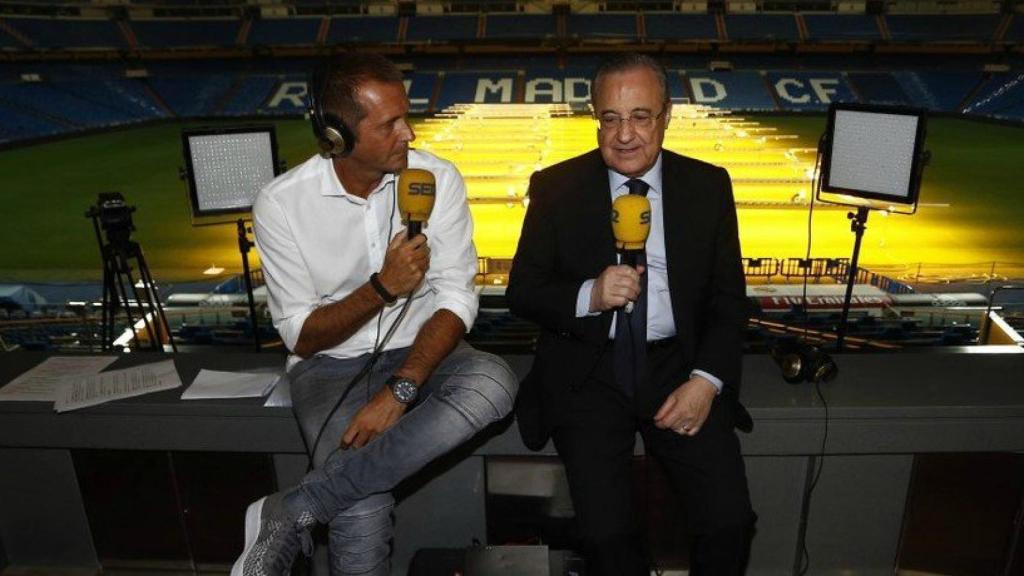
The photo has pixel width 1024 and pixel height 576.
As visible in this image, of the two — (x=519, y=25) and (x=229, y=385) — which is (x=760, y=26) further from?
(x=229, y=385)

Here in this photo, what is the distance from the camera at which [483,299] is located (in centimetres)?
588

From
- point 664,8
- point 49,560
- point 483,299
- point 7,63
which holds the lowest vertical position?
point 49,560

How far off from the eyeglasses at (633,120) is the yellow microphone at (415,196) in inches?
22.0

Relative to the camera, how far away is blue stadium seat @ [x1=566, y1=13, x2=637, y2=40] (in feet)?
94.7

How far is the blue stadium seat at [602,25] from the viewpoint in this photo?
28.9 m

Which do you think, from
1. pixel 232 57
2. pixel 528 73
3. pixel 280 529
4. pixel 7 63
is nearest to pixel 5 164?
pixel 7 63

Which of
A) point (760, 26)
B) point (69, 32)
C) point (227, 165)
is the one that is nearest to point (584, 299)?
point (227, 165)

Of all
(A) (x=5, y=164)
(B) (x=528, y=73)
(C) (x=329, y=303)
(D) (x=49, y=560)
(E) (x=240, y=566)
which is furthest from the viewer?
(B) (x=528, y=73)

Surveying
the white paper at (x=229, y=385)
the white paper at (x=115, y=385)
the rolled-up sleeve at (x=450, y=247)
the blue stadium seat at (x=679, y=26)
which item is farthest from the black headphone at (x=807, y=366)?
the blue stadium seat at (x=679, y=26)

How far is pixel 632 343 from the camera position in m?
2.18

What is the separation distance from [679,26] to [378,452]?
100 feet

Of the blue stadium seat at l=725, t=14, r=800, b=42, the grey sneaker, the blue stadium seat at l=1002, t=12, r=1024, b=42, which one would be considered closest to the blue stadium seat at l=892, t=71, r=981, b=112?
the blue stadium seat at l=1002, t=12, r=1024, b=42

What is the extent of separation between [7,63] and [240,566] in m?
32.3

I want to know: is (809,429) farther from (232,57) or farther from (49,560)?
(232,57)
